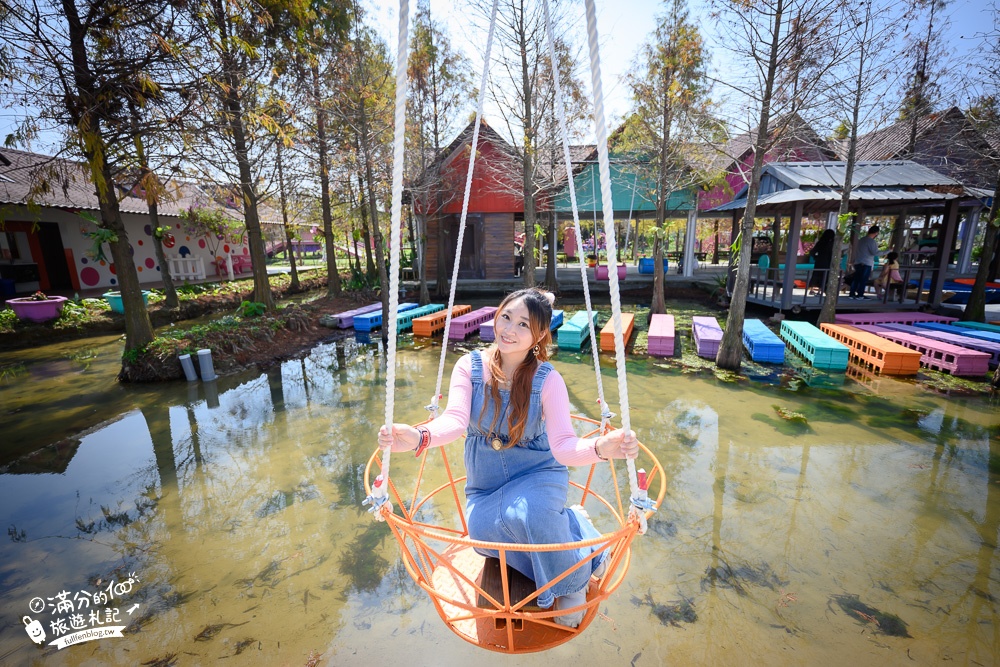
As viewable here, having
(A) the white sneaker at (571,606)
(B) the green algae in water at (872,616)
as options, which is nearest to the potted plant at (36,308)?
(A) the white sneaker at (571,606)

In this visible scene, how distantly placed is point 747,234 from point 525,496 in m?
7.08

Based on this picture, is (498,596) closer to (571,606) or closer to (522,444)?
(571,606)

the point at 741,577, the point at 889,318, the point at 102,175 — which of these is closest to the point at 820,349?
the point at 889,318

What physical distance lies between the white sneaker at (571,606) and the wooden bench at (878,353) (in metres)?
8.29

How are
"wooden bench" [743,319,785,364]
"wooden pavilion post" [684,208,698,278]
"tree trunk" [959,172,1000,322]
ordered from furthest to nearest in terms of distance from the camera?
1. "wooden pavilion post" [684,208,698,278]
2. "tree trunk" [959,172,1000,322]
3. "wooden bench" [743,319,785,364]

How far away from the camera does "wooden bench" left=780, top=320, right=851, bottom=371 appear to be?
7.82m

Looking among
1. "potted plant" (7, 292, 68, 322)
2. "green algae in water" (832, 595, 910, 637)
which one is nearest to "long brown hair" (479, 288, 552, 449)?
"green algae in water" (832, 595, 910, 637)

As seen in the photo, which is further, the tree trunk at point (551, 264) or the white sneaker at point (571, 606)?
the tree trunk at point (551, 264)

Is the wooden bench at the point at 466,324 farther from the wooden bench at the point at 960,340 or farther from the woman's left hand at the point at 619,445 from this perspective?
the wooden bench at the point at 960,340

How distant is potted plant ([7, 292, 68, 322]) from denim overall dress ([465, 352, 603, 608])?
13534 millimetres

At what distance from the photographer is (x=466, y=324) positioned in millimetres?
10656

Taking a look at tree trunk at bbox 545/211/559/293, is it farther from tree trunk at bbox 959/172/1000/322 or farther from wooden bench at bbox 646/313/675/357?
tree trunk at bbox 959/172/1000/322

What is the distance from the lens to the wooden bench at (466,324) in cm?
1043

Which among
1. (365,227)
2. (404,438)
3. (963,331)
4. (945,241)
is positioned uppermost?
(365,227)
